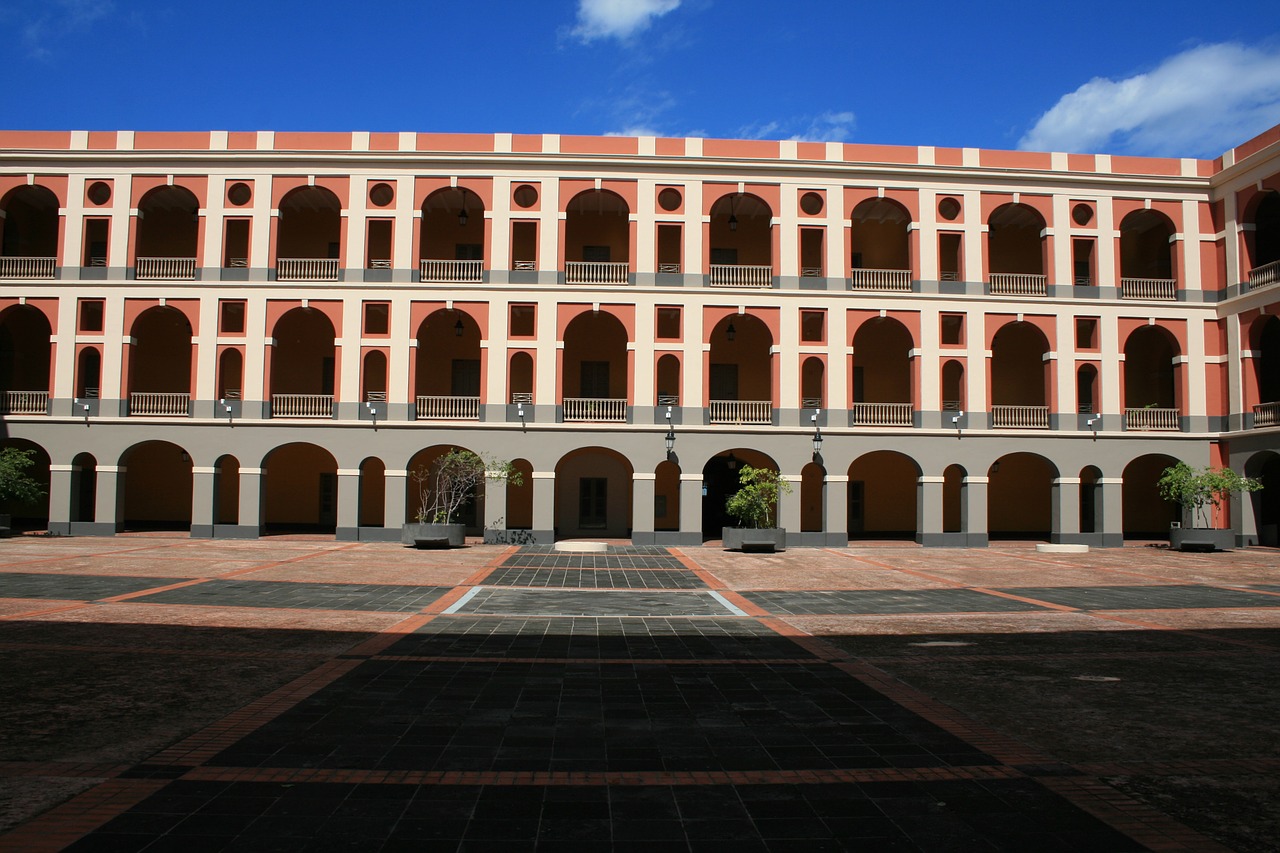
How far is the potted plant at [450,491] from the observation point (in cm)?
2467

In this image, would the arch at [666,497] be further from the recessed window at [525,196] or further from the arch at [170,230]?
the arch at [170,230]

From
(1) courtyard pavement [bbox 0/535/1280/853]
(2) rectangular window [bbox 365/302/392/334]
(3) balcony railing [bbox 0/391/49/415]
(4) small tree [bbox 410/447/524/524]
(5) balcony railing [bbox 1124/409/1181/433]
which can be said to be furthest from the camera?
(5) balcony railing [bbox 1124/409/1181/433]

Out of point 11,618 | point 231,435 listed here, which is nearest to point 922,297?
point 231,435

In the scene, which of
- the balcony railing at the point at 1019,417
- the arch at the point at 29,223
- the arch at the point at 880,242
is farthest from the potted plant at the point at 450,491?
the arch at the point at 29,223

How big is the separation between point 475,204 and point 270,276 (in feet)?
23.9

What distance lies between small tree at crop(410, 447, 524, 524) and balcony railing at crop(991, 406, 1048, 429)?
52.3ft

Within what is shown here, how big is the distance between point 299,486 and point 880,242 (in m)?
22.8

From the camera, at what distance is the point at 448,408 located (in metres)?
28.5

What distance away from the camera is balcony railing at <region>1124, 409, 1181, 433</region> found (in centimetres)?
2853

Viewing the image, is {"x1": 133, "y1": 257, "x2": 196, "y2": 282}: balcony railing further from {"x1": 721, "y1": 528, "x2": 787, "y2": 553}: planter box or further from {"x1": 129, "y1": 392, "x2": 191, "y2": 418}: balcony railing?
{"x1": 721, "y1": 528, "x2": 787, "y2": 553}: planter box

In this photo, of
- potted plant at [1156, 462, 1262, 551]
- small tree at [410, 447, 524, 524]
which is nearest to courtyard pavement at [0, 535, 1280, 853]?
small tree at [410, 447, 524, 524]

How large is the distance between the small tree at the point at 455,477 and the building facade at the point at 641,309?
29.0 inches

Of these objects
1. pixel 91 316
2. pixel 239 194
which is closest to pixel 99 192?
pixel 91 316

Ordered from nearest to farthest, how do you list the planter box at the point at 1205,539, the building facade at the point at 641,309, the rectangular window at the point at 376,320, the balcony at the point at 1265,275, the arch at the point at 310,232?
the planter box at the point at 1205,539 < the balcony at the point at 1265,275 < the building facade at the point at 641,309 < the rectangular window at the point at 376,320 < the arch at the point at 310,232
